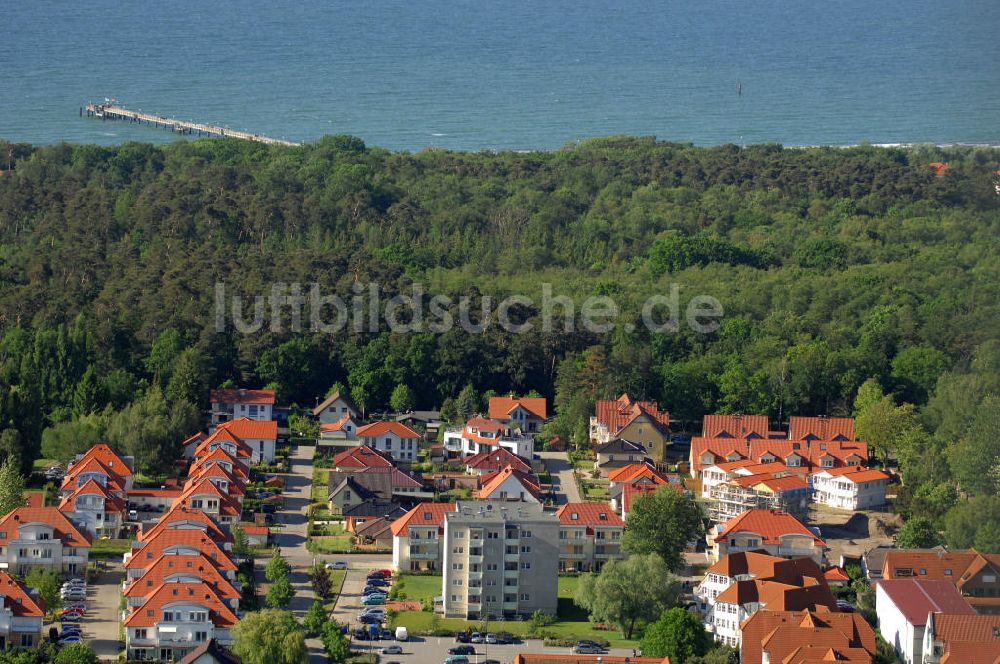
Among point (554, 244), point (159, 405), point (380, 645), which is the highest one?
point (554, 244)

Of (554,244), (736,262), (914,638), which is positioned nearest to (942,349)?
(736,262)

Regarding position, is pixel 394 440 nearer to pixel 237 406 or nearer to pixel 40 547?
pixel 237 406

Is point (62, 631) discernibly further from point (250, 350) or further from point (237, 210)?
point (237, 210)

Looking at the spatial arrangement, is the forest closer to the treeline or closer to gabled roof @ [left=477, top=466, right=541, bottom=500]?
the treeline

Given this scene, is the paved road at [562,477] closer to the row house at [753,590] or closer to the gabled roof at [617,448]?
the gabled roof at [617,448]

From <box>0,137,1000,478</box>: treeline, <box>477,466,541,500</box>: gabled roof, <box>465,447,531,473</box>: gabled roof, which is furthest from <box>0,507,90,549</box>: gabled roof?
<box>465,447,531,473</box>: gabled roof

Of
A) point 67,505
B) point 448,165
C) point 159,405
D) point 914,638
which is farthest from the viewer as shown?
point 448,165
